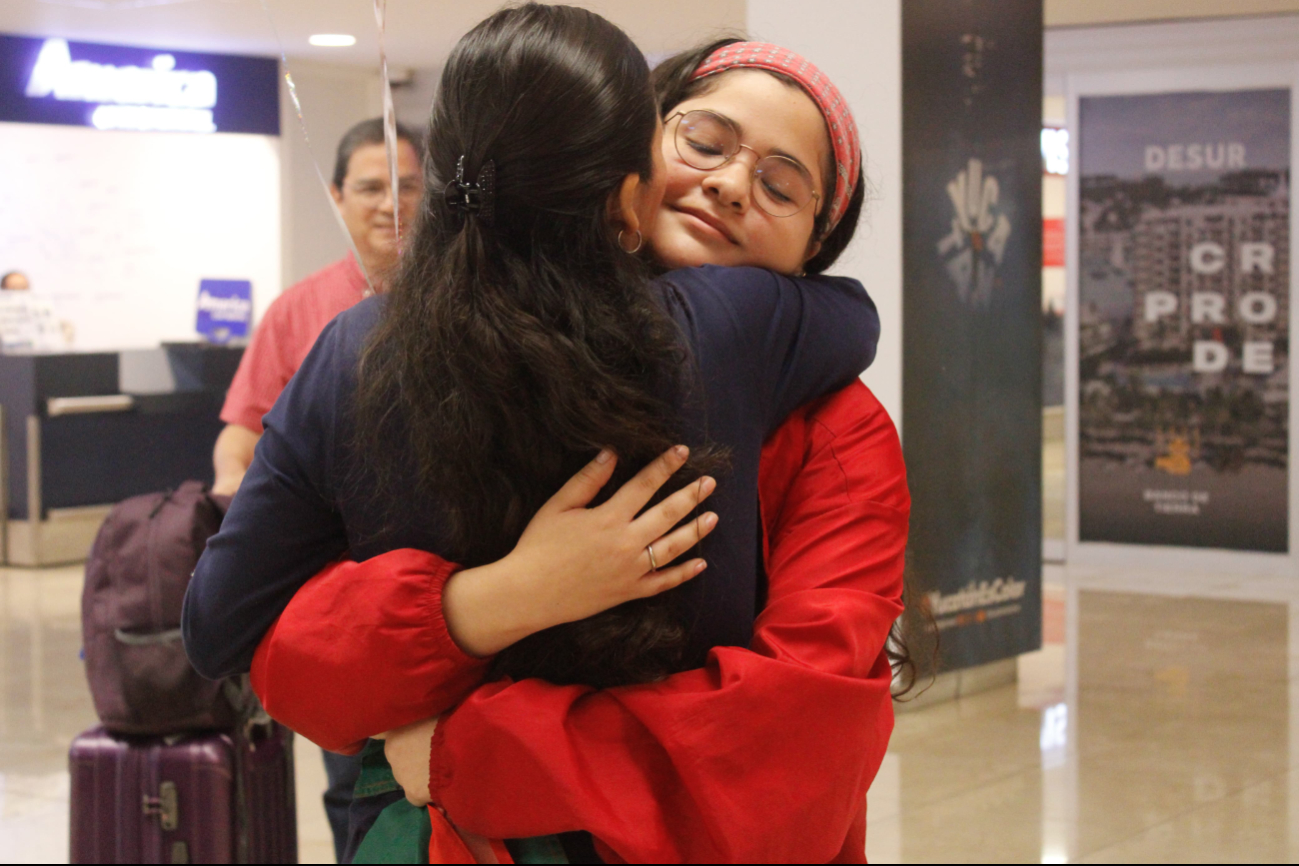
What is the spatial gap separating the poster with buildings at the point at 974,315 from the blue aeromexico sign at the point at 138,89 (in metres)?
5.26

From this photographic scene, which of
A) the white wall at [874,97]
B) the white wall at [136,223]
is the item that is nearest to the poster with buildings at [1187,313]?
the white wall at [874,97]

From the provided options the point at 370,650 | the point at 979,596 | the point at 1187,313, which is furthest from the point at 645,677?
the point at 1187,313

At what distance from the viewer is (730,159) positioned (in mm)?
1186

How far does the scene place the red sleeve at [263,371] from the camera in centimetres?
267

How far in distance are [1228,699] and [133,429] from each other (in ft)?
18.9

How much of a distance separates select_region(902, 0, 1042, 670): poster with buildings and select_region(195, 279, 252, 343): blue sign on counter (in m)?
6.55

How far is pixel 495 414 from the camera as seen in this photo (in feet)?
2.93

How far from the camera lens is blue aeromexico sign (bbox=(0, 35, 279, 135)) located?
8.10 m

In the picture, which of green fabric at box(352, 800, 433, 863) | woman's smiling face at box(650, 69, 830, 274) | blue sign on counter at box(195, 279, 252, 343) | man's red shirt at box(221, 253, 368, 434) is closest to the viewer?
green fabric at box(352, 800, 433, 863)

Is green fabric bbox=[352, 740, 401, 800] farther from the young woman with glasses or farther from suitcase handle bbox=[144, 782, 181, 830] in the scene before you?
suitcase handle bbox=[144, 782, 181, 830]

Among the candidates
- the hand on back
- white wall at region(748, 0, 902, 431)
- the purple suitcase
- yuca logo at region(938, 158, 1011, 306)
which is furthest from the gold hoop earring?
yuca logo at region(938, 158, 1011, 306)

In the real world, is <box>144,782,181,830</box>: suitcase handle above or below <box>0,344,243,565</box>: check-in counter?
below

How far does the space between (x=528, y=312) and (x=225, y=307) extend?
950cm

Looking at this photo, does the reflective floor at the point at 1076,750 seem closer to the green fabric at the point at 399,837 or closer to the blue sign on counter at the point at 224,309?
the green fabric at the point at 399,837
